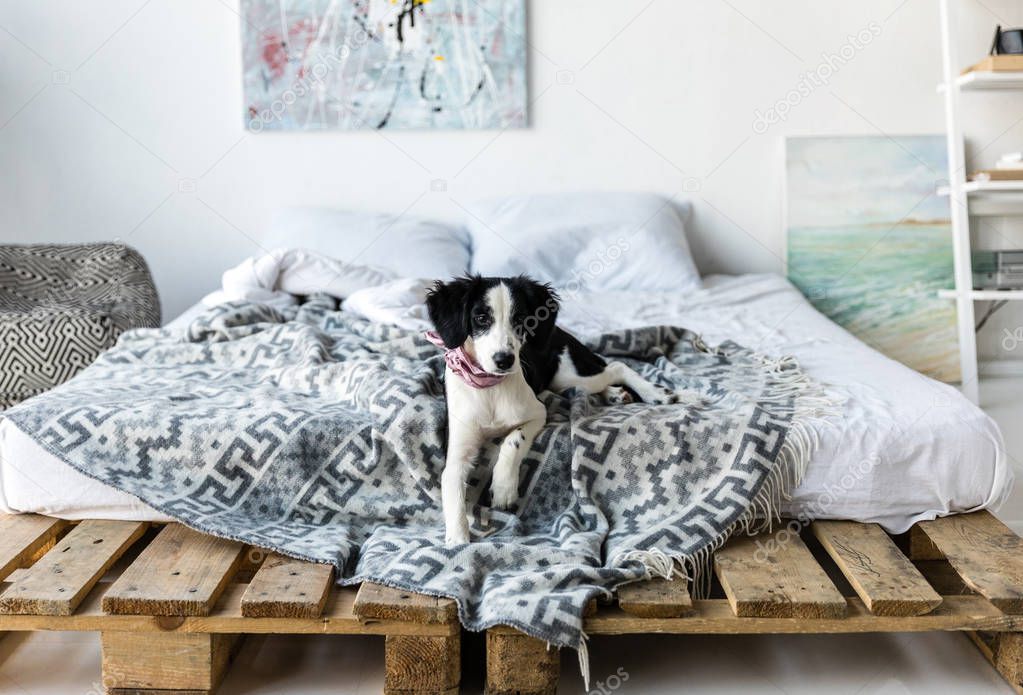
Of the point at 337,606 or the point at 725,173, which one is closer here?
the point at 337,606

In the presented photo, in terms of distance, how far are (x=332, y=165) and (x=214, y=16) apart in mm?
672

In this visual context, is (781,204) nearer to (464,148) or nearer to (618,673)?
(464,148)

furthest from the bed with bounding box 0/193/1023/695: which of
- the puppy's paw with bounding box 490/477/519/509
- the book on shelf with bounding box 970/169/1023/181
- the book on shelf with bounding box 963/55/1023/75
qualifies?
the book on shelf with bounding box 963/55/1023/75

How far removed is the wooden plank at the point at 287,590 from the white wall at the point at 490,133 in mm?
2310

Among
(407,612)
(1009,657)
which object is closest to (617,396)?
(407,612)

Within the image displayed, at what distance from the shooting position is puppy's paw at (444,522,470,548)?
1.64 m

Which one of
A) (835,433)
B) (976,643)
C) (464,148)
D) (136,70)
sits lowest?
(976,643)

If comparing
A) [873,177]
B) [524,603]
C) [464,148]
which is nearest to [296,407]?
[524,603]

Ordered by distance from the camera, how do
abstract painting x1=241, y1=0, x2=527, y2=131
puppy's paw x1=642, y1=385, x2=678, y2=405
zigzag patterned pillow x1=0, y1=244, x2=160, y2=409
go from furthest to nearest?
abstract painting x1=241, y1=0, x2=527, y2=131
zigzag patterned pillow x1=0, y1=244, x2=160, y2=409
puppy's paw x1=642, y1=385, x2=678, y2=405

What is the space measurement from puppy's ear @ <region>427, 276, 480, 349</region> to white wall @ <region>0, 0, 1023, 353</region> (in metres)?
2.10

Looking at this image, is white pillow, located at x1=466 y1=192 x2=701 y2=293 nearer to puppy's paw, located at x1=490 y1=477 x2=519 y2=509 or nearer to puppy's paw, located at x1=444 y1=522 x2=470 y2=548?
puppy's paw, located at x1=490 y1=477 x2=519 y2=509

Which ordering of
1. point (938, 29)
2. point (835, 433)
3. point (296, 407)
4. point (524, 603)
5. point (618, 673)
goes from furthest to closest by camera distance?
point (938, 29)
point (296, 407)
point (835, 433)
point (618, 673)
point (524, 603)

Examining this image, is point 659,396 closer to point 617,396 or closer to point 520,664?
point 617,396

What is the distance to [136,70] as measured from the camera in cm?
369
